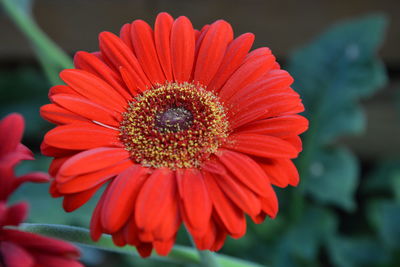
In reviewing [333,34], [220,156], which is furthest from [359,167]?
[220,156]

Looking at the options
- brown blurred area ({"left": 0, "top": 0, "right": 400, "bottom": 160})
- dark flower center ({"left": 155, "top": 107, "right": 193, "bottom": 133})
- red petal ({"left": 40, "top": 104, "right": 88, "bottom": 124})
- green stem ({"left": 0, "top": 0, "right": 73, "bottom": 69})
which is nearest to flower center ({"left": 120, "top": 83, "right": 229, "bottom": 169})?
dark flower center ({"left": 155, "top": 107, "right": 193, "bottom": 133})

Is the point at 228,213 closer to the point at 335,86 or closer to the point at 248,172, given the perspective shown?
the point at 248,172

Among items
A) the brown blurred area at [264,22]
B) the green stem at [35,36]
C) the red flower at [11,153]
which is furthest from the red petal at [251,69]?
the brown blurred area at [264,22]

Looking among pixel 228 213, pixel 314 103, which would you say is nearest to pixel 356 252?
pixel 314 103

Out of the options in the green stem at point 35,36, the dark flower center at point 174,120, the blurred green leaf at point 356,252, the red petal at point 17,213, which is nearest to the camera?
the red petal at point 17,213

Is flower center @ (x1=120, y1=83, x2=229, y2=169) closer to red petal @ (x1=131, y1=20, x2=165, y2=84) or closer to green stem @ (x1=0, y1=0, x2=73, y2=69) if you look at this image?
red petal @ (x1=131, y1=20, x2=165, y2=84)

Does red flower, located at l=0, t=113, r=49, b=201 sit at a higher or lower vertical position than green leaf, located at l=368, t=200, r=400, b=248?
higher

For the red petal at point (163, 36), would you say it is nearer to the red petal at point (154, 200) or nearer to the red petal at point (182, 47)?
the red petal at point (182, 47)
